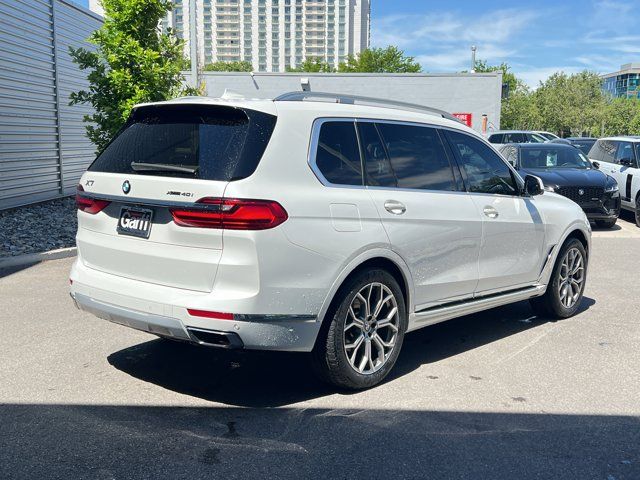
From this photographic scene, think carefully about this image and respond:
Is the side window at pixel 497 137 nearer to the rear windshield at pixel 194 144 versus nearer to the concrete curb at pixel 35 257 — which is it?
the concrete curb at pixel 35 257

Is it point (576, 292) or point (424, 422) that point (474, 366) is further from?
point (576, 292)

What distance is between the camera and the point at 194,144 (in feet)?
13.2

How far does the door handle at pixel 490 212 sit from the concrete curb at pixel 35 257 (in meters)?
5.57

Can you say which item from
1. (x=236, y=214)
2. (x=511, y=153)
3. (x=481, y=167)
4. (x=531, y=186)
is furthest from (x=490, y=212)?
(x=511, y=153)

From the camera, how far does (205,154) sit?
3926 millimetres

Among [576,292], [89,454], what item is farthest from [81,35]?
[89,454]

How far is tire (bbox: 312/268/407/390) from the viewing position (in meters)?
4.20

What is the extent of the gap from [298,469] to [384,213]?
178 cm

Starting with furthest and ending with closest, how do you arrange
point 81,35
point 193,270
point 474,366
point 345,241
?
point 81,35
point 474,366
point 345,241
point 193,270

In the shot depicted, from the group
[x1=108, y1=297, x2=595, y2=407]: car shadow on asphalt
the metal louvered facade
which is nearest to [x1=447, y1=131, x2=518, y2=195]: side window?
[x1=108, y1=297, x2=595, y2=407]: car shadow on asphalt

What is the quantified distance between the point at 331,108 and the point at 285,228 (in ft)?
3.48

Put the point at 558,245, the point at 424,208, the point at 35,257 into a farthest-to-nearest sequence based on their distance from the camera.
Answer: the point at 35,257 < the point at 558,245 < the point at 424,208

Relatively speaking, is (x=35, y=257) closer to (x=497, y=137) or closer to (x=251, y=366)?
(x=251, y=366)

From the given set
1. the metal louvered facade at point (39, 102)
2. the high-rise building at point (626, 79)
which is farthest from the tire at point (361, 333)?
the high-rise building at point (626, 79)
